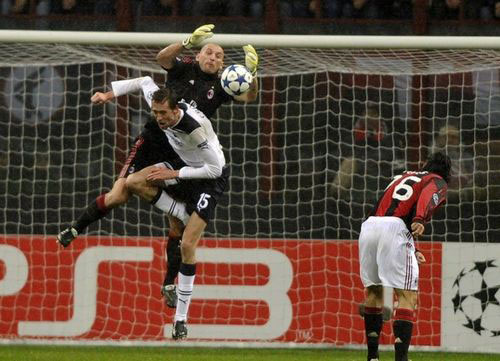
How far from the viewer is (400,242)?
11.0 m

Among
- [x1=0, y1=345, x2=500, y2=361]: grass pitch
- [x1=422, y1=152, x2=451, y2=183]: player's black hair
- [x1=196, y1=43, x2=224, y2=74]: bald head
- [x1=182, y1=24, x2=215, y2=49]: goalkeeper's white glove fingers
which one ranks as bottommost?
[x1=0, y1=345, x2=500, y2=361]: grass pitch

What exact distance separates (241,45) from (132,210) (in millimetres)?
2876

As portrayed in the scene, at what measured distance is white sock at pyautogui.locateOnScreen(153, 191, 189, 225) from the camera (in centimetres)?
1147

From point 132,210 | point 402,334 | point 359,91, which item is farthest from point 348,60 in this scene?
point 402,334

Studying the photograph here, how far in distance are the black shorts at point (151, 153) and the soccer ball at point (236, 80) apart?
800 mm

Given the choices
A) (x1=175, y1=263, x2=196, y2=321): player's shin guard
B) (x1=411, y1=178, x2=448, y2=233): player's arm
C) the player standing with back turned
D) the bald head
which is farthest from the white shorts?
the bald head

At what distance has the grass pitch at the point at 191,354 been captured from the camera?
40.7ft

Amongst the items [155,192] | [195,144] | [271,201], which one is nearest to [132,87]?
[195,144]

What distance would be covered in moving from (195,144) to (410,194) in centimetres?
185

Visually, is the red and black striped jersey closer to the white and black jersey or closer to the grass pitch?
the white and black jersey

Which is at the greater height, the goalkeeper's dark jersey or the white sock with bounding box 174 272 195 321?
the goalkeeper's dark jersey

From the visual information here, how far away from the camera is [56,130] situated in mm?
14555

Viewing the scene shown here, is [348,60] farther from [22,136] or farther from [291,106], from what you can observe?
[22,136]

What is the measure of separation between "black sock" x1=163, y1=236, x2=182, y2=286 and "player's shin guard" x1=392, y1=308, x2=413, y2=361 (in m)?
2.09
